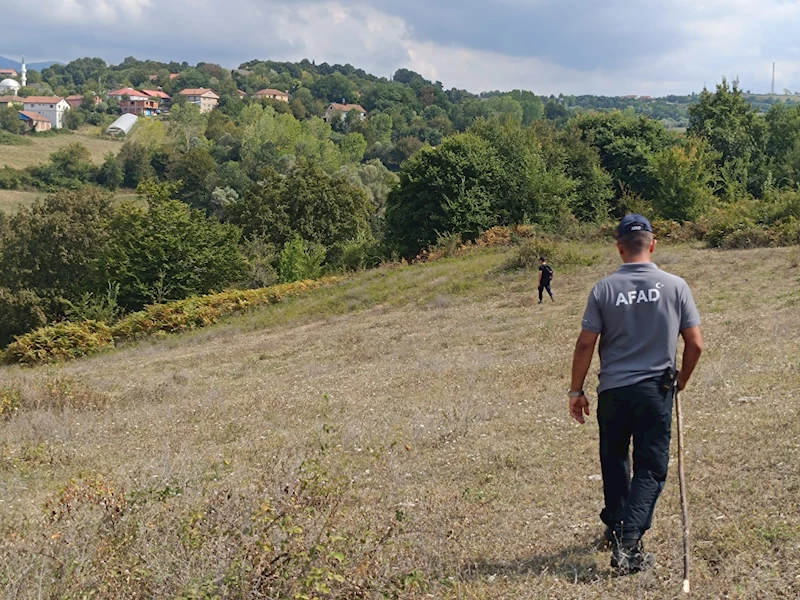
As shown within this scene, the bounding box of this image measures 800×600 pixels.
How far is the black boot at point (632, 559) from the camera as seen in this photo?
4.53 meters

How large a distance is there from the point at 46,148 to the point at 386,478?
401ft

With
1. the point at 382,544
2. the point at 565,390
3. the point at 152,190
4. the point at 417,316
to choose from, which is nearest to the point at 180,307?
the point at 152,190

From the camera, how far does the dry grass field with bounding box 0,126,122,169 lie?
101 metres

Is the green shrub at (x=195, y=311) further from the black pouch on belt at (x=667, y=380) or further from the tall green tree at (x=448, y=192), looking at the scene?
the black pouch on belt at (x=667, y=380)

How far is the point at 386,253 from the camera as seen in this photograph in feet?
129

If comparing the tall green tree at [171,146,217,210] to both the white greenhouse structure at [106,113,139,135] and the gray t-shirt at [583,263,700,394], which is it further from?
the gray t-shirt at [583,263,700,394]

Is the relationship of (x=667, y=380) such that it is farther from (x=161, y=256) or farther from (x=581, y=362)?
(x=161, y=256)

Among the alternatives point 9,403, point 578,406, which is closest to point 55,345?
point 9,403

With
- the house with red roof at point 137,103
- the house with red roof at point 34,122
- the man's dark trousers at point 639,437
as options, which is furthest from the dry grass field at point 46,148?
the man's dark trousers at point 639,437

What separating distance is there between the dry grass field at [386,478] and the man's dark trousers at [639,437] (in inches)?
15.7

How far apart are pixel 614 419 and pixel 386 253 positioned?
35.0 m

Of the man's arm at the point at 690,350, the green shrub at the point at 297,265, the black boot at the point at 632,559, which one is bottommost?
the green shrub at the point at 297,265

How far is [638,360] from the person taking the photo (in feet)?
14.5

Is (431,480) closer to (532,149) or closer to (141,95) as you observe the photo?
(532,149)
